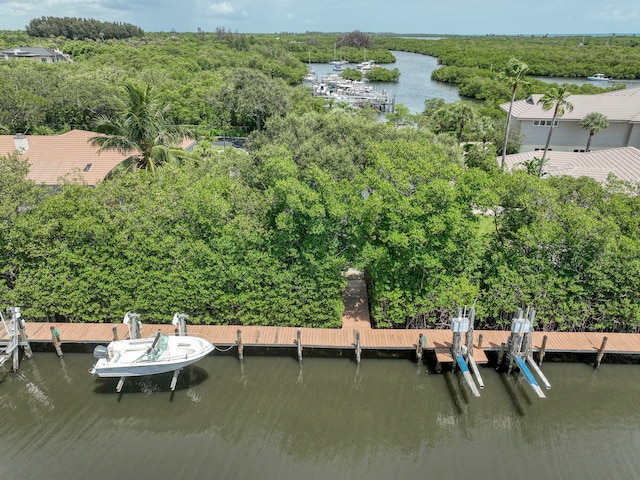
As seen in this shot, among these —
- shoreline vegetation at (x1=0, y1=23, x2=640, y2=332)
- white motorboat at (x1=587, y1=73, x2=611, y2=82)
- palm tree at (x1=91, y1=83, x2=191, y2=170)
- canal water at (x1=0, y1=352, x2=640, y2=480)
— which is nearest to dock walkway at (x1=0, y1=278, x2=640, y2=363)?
shoreline vegetation at (x1=0, y1=23, x2=640, y2=332)

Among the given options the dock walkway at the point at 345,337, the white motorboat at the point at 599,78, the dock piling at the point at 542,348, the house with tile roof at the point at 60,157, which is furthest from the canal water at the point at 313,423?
the white motorboat at the point at 599,78

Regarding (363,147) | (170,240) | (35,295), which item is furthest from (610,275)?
(35,295)

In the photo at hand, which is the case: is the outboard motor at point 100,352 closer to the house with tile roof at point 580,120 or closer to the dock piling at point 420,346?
the dock piling at point 420,346

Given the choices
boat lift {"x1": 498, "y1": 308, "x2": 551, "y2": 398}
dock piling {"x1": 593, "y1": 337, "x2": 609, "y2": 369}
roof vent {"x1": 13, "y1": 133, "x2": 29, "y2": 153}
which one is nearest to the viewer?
boat lift {"x1": 498, "y1": 308, "x2": 551, "y2": 398}

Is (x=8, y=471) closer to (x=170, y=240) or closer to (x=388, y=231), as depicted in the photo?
(x=170, y=240)

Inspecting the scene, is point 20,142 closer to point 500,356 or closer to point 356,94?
point 500,356

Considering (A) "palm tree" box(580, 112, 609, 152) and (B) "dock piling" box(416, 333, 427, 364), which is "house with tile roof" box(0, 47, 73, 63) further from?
(B) "dock piling" box(416, 333, 427, 364)
